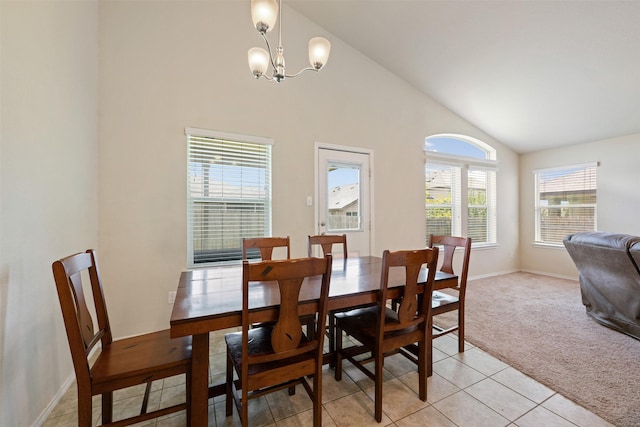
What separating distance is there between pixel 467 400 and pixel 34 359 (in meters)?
2.67

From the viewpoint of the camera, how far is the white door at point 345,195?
349cm

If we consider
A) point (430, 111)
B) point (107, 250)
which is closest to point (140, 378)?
point (107, 250)

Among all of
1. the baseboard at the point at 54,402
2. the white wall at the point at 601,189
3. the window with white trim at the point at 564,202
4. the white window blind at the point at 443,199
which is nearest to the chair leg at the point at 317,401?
the baseboard at the point at 54,402

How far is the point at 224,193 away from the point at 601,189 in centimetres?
605

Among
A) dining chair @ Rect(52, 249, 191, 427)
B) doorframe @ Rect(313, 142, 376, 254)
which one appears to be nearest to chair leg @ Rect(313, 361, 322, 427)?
dining chair @ Rect(52, 249, 191, 427)

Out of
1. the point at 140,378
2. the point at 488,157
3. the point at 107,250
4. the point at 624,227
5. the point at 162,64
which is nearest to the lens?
the point at 140,378

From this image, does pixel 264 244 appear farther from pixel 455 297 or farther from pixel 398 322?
pixel 455 297

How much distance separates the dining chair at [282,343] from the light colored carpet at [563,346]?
181 centimetres

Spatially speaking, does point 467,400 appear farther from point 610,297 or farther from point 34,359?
point 34,359

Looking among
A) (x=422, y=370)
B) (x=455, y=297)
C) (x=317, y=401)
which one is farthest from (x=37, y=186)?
(x=455, y=297)

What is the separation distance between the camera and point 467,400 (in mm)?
1728

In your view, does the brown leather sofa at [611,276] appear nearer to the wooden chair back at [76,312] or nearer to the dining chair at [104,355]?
the dining chair at [104,355]

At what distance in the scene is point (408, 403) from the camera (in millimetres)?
1699

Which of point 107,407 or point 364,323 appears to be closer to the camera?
point 107,407
